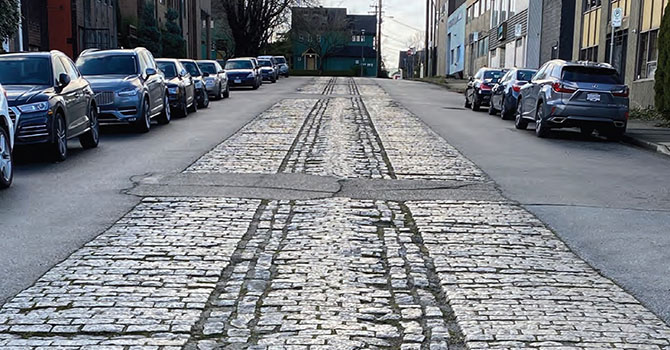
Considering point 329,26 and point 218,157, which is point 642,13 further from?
point 329,26

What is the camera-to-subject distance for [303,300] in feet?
17.4

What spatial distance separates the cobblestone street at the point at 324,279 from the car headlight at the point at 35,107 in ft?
8.50

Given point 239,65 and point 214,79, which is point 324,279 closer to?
point 214,79

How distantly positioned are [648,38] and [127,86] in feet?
58.5

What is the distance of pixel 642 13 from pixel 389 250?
76.8ft

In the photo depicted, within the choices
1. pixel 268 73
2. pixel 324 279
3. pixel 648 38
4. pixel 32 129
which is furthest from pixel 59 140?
pixel 268 73

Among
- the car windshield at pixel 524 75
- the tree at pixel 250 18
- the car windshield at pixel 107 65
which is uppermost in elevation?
the tree at pixel 250 18

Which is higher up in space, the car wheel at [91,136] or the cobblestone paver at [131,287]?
the car wheel at [91,136]

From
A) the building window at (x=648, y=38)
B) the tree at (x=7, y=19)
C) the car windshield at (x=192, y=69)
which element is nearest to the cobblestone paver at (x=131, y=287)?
the tree at (x=7, y=19)

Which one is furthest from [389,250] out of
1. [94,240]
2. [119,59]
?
[119,59]

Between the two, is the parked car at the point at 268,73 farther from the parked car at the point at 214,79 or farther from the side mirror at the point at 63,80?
the side mirror at the point at 63,80

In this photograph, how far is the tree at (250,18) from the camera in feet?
222

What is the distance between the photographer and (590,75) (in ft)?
59.3

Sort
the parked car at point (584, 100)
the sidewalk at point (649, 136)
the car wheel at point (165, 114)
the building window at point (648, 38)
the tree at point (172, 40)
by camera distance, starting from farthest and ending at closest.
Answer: the tree at point (172, 40) < the building window at point (648, 38) < the car wheel at point (165, 114) < the parked car at point (584, 100) < the sidewalk at point (649, 136)
